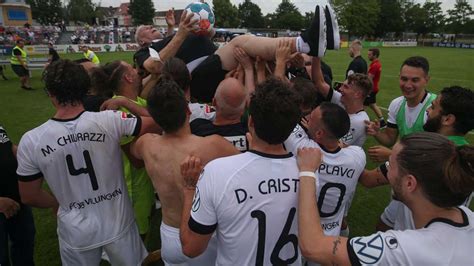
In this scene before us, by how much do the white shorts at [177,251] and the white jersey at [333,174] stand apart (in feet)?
3.02

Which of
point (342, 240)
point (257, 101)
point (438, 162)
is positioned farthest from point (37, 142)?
point (438, 162)

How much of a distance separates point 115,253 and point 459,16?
9718 cm

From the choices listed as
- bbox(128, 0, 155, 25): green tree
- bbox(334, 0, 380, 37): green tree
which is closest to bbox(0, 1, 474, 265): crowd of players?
bbox(334, 0, 380, 37): green tree

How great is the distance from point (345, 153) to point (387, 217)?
65.6 inches

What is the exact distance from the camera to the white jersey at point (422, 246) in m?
1.60

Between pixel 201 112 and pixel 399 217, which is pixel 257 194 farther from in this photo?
pixel 399 217

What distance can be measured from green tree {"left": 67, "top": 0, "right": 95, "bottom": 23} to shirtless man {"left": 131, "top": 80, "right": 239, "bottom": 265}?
88968 millimetres

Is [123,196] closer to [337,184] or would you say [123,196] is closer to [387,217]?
[337,184]

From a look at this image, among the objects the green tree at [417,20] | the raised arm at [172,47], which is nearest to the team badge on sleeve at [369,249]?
the raised arm at [172,47]

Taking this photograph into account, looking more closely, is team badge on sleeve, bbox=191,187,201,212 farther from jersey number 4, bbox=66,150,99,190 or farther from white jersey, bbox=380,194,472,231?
white jersey, bbox=380,194,472,231

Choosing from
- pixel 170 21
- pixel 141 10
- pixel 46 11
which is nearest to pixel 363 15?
pixel 141 10

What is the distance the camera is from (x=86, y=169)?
2717mm

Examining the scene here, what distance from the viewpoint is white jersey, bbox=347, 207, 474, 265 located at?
1598 millimetres

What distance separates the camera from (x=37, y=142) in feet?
8.29
